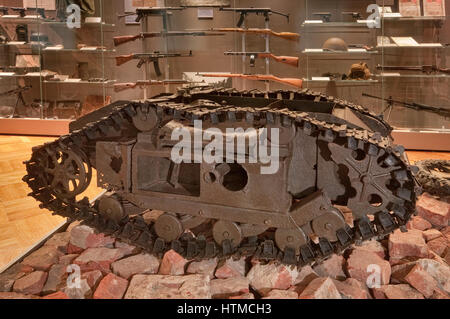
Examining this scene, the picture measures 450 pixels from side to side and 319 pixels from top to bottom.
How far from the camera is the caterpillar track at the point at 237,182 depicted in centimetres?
306

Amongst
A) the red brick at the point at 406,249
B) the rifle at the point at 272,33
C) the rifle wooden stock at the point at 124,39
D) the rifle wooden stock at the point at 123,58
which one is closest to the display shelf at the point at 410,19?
the rifle at the point at 272,33

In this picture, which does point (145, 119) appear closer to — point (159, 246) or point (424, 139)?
point (159, 246)

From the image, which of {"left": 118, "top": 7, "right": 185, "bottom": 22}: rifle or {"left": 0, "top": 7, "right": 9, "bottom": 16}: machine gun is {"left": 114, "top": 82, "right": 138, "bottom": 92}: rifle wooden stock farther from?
{"left": 0, "top": 7, "right": 9, "bottom": 16}: machine gun

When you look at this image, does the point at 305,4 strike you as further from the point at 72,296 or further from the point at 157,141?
the point at 72,296

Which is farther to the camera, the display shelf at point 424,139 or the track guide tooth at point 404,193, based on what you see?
the display shelf at point 424,139

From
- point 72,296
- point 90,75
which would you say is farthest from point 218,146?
point 90,75

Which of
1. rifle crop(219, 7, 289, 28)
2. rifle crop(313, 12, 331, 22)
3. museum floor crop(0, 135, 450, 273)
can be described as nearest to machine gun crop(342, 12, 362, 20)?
rifle crop(313, 12, 331, 22)

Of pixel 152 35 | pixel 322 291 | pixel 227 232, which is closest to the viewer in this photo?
pixel 322 291

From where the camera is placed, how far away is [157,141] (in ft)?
11.1

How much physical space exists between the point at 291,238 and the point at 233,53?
197 inches

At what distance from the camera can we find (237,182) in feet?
11.5

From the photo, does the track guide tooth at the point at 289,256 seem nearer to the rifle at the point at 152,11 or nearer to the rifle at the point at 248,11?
the rifle at the point at 248,11

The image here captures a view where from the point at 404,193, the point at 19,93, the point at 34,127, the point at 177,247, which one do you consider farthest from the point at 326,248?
the point at 19,93

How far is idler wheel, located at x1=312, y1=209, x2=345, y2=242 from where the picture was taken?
3074 millimetres
